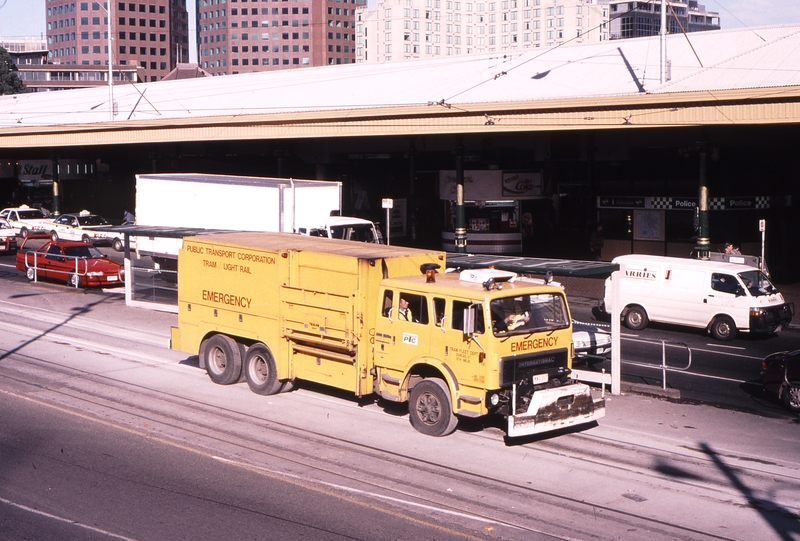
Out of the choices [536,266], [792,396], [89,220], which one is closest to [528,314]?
[536,266]

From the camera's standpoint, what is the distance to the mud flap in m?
13.3

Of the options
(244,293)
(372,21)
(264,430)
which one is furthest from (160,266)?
(372,21)

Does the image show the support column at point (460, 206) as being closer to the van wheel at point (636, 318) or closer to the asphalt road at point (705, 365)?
the asphalt road at point (705, 365)

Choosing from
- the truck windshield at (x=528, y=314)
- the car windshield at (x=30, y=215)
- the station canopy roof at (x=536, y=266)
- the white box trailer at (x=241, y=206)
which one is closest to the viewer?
the truck windshield at (x=528, y=314)

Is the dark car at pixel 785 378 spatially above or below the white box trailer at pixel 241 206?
below

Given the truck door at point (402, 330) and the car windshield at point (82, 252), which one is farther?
the car windshield at point (82, 252)

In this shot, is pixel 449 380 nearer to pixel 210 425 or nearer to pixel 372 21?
pixel 210 425

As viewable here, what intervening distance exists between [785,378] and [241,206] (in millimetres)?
20070

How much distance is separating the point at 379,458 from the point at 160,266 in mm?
23407

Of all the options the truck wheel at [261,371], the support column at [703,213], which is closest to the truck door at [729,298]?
the support column at [703,213]

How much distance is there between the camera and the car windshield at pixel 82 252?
32.3 m

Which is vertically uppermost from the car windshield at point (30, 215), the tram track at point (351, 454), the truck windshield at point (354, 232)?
the car windshield at point (30, 215)

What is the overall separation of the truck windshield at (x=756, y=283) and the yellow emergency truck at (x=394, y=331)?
12.0 meters

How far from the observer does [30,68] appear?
17475cm
